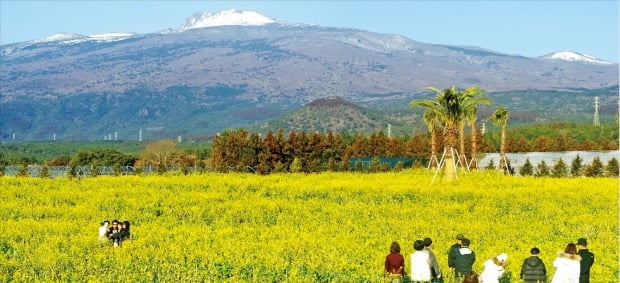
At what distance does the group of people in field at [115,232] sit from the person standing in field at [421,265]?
11.4 meters

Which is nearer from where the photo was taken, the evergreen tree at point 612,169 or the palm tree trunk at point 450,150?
the palm tree trunk at point 450,150

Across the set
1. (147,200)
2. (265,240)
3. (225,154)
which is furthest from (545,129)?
(265,240)

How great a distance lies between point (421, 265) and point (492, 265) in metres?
1.66

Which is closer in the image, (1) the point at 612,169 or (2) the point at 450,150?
(2) the point at 450,150

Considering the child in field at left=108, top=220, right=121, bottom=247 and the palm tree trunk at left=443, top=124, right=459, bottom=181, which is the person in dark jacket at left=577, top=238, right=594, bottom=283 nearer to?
the child in field at left=108, top=220, right=121, bottom=247

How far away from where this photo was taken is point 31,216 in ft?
120

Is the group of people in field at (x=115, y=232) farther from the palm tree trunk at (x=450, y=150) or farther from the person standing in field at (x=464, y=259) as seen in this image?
the palm tree trunk at (x=450, y=150)

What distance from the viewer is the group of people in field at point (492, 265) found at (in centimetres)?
1832

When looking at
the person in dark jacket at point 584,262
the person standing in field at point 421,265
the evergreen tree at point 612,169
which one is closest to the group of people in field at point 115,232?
the person standing in field at point 421,265

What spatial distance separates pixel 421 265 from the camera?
19.2 metres

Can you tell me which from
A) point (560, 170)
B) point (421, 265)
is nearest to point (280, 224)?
point (421, 265)

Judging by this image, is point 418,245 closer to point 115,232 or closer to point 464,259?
point 464,259

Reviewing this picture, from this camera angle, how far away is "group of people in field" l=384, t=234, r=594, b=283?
18.3 meters

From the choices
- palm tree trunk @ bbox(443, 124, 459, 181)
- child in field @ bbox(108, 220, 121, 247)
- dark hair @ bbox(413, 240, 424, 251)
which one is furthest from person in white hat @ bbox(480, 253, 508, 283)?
palm tree trunk @ bbox(443, 124, 459, 181)
